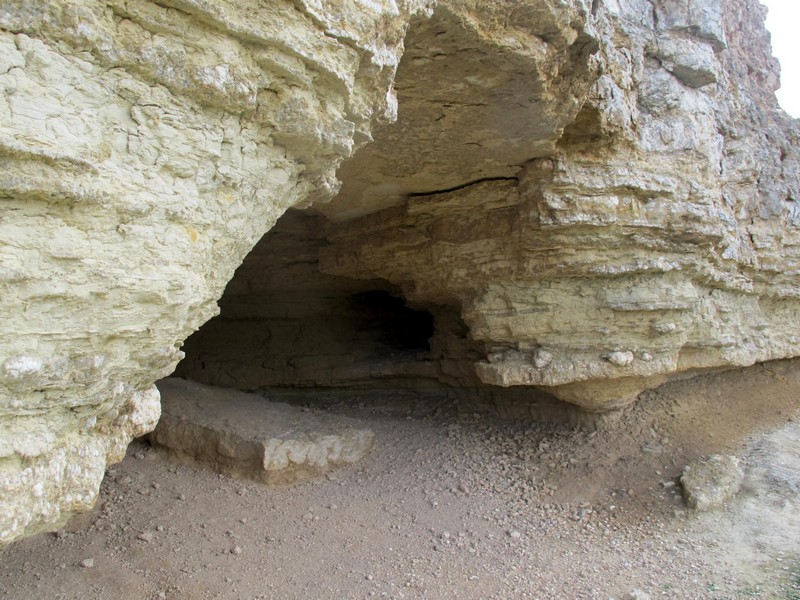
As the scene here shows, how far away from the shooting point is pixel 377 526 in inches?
161

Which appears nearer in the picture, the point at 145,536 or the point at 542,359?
the point at 145,536

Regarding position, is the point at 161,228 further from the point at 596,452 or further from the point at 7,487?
the point at 596,452

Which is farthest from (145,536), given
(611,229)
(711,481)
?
(711,481)

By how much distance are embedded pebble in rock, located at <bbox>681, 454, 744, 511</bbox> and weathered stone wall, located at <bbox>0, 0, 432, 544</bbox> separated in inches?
148

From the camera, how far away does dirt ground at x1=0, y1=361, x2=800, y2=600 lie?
341 centimetres

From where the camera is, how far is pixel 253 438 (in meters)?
4.40

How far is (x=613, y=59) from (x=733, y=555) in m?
3.45

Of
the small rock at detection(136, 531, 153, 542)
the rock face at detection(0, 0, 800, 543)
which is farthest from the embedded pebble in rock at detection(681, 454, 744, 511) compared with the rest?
the small rock at detection(136, 531, 153, 542)

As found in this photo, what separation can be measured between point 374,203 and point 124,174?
3300 millimetres

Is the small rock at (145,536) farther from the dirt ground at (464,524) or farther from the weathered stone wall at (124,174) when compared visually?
the weathered stone wall at (124,174)

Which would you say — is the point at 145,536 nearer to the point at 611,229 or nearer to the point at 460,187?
the point at 460,187

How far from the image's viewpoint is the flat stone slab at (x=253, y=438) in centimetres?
436

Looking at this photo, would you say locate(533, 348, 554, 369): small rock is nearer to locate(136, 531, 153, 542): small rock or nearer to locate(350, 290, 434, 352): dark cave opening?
locate(350, 290, 434, 352): dark cave opening

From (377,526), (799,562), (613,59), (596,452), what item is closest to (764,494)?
(799,562)
